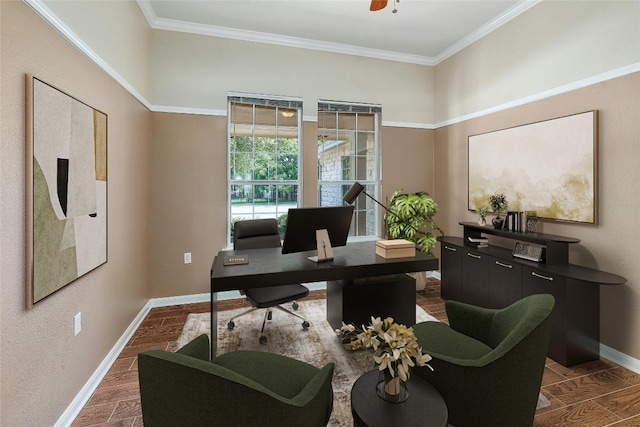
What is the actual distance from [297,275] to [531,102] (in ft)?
10.1

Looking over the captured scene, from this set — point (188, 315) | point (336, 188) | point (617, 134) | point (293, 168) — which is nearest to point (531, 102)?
point (617, 134)

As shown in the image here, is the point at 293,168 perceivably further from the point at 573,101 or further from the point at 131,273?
the point at 573,101

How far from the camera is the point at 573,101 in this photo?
2787mm

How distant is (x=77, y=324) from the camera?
1943 mm

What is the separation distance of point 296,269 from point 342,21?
10.2 ft

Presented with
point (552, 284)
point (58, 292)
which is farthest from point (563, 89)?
point (58, 292)

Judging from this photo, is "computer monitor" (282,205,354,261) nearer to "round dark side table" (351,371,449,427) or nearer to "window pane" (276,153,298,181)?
"round dark side table" (351,371,449,427)

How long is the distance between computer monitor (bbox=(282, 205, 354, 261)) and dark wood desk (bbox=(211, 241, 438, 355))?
139 millimetres

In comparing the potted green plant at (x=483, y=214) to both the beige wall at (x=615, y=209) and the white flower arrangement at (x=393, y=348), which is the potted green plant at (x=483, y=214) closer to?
the beige wall at (x=615, y=209)

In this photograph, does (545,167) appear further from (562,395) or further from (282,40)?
(282,40)

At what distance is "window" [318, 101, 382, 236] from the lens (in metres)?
4.32

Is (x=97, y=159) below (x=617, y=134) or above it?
below

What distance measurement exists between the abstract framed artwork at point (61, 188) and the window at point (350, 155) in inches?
105

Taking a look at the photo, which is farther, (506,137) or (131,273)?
(506,137)
